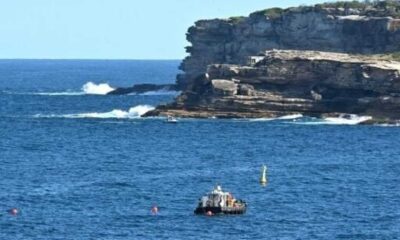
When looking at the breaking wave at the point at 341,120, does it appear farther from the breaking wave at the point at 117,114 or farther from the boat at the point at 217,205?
the boat at the point at 217,205

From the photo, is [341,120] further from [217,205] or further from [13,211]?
[13,211]

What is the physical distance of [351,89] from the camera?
168500mm

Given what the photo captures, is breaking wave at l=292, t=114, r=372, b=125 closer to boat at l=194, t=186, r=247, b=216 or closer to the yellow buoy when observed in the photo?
→ the yellow buoy

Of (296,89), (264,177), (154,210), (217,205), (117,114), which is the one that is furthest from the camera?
(117,114)

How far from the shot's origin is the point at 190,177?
119 metres

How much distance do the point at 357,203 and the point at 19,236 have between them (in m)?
26.8

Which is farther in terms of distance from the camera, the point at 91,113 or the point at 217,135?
the point at 91,113

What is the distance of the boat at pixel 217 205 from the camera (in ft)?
321

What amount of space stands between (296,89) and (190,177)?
5423 centimetres

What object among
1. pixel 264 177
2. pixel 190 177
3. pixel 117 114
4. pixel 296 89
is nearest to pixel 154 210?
pixel 264 177

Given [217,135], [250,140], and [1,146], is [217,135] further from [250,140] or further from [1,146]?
[1,146]

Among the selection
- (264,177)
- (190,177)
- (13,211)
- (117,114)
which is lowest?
(13,211)

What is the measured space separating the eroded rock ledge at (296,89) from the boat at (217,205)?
221 ft

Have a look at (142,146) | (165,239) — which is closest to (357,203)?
(165,239)
